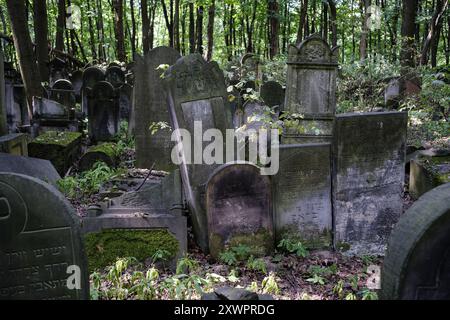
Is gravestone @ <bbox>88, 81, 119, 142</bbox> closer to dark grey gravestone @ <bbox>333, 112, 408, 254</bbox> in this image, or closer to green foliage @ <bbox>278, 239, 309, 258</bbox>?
green foliage @ <bbox>278, 239, 309, 258</bbox>

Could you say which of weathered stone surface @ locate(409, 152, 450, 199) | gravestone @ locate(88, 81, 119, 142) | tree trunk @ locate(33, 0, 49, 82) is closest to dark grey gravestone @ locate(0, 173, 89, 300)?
weathered stone surface @ locate(409, 152, 450, 199)

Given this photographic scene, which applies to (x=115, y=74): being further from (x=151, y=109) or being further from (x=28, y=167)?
(x=28, y=167)

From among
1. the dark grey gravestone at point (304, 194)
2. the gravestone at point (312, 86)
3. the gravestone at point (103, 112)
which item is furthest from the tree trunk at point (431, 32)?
the dark grey gravestone at point (304, 194)

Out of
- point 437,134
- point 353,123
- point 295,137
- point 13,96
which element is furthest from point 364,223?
point 13,96

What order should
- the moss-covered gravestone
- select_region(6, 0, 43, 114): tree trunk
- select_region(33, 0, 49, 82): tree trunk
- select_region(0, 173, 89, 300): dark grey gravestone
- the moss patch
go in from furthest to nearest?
select_region(33, 0, 49, 82): tree trunk < select_region(6, 0, 43, 114): tree trunk < the moss-covered gravestone < the moss patch < select_region(0, 173, 89, 300): dark grey gravestone

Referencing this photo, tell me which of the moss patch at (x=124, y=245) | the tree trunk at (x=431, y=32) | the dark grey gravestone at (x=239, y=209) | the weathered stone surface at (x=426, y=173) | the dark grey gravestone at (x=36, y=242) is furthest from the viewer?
the tree trunk at (x=431, y=32)

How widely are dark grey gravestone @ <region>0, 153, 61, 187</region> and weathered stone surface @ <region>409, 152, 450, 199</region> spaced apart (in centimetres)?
549

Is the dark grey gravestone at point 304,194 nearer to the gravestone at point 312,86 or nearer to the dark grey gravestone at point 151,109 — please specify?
the gravestone at point 312,86

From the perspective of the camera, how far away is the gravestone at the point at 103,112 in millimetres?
10555

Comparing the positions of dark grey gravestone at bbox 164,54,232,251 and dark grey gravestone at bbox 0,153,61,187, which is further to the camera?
dark grey gravestone at bbox 164,54,232,251

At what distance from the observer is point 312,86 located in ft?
27.6

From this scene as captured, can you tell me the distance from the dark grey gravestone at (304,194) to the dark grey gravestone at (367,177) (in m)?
0.13

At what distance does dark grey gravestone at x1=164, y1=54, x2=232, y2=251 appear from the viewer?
5781 millimetres

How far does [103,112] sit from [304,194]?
260 inches
